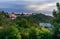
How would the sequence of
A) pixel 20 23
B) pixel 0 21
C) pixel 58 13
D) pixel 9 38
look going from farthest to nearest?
pixel 0 21 → pixel 20 23 → pixel 9 38 → pixel 58 13

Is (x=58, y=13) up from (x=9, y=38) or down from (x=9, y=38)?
up

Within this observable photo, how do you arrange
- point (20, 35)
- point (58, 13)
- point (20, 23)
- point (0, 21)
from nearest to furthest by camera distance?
point (58, 13)
point (20, 35)
point (20, 23)
point (0, 21)

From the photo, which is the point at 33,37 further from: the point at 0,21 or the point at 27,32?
the point at 0,21

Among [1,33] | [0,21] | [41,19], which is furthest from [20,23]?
[41,19]

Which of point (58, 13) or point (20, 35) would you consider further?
point (20, 35)

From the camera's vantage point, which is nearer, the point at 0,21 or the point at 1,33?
the point at 1,33

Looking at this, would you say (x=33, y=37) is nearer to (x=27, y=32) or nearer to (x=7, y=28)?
(x=27, y=32)

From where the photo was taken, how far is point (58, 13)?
13922 millimetres

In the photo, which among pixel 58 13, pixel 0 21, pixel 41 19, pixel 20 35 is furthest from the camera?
pixel 41 19

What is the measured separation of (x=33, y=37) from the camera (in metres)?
22.3

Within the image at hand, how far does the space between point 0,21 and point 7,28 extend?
9.70 meters

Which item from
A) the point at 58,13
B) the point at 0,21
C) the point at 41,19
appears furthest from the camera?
the point at 41,19

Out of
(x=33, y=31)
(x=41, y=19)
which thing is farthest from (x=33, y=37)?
(x=41, y=19)

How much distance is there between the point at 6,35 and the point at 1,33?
55 centimetres
